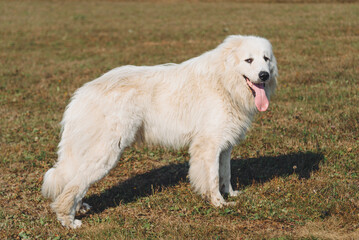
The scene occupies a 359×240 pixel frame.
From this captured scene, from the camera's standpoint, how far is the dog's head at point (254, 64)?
15.9ft

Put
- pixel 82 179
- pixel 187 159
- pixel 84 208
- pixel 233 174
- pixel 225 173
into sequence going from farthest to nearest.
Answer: pixel 187 159 < pixel 233 174 < pixel 225 173 < pixel 84 208 < pixel 82 179

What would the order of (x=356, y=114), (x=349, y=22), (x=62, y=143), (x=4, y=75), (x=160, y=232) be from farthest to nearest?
(x=349, y=22) < (x=4, y=75) < (x=356, y=114) < (x=62, y=143) < (x=160, y=232)

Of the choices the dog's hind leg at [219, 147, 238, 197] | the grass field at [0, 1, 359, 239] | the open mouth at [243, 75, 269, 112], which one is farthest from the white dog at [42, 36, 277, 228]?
the grass field at [0, 1, 359, 239]

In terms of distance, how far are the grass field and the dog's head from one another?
4.61 ft

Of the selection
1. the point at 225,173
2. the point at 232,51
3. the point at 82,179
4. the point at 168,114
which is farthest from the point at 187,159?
the point at 82,179

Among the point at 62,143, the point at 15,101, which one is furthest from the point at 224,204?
the point at 15,101

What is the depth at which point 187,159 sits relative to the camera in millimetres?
7012

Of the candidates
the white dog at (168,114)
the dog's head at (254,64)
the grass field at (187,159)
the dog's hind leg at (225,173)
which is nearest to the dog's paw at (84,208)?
the white dog at (168,114)

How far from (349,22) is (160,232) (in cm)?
1719

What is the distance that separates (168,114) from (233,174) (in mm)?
1793

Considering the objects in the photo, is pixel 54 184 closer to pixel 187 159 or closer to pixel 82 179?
pixel 82 179

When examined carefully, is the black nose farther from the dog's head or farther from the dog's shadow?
the dog's shadow

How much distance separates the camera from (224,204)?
516cm

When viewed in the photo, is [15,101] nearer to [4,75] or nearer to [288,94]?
[4,75]
